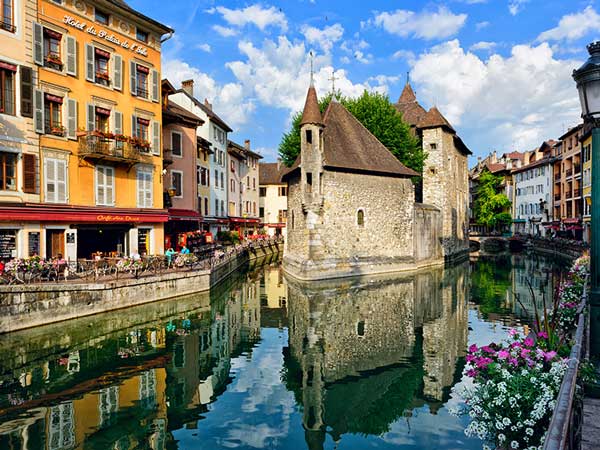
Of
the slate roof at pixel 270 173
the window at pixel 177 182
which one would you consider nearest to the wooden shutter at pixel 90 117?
the window at pixel 177 182

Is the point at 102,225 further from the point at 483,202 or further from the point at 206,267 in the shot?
the point at 483,202

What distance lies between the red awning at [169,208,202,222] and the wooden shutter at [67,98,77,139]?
8.58 m

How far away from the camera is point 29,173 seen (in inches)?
701

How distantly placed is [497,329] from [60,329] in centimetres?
1471

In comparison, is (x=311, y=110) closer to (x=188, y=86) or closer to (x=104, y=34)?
(x=104, y=34)

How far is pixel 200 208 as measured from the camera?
35.1 meters

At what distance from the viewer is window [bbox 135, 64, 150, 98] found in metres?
22.7

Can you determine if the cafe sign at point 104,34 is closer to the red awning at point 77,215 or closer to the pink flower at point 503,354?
the red awning at point 77,215

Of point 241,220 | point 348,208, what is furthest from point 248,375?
point 241,220

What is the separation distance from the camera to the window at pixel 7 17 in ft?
55.9

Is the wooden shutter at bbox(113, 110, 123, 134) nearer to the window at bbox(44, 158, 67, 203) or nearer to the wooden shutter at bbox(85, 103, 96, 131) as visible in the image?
the wooden shutter at bbox(85, 103, 96, 131)

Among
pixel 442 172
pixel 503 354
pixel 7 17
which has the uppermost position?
pixel 7 17

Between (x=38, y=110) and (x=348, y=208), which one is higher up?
(x=38, y=110)

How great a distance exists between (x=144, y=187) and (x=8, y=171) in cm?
633
